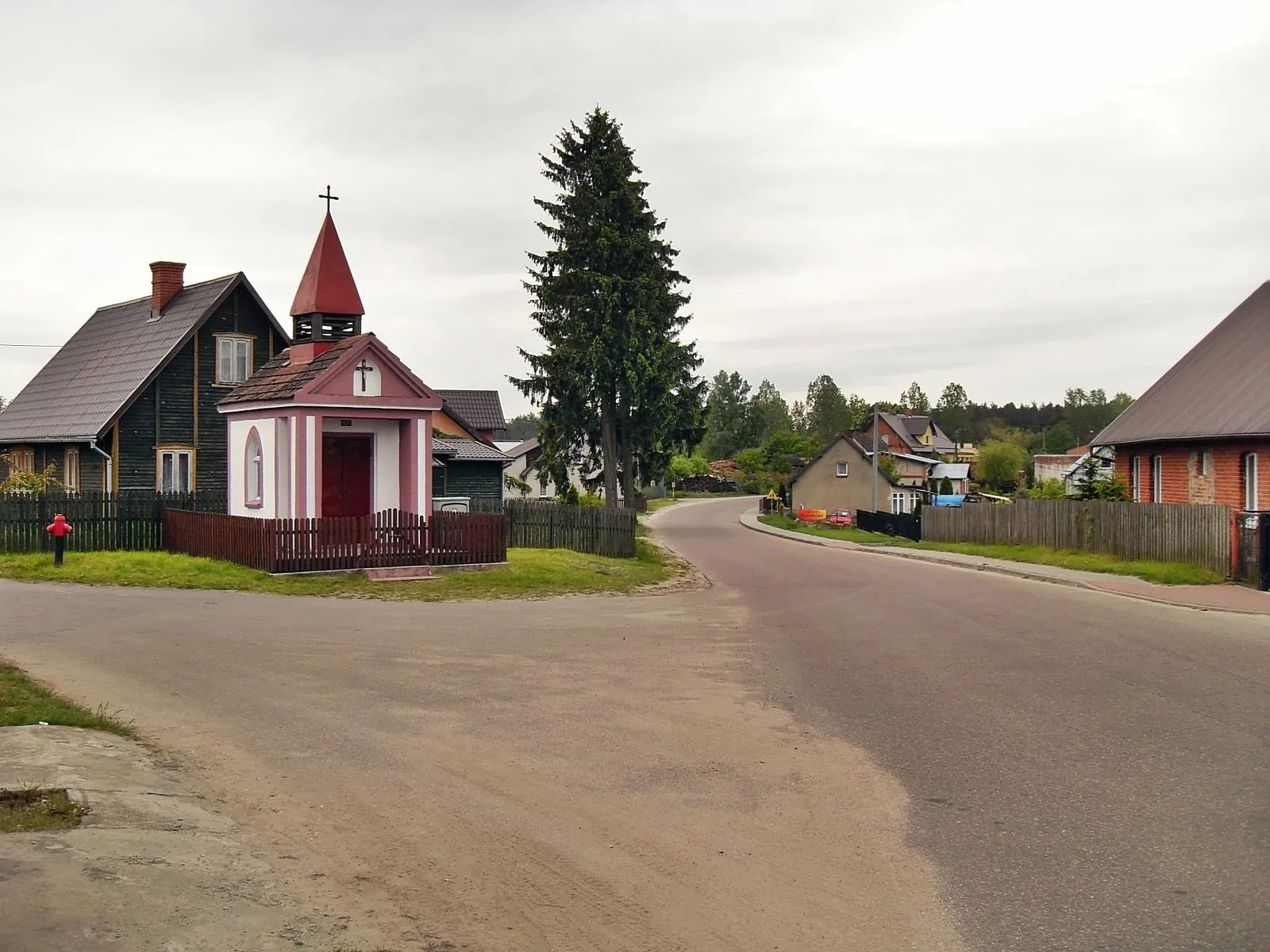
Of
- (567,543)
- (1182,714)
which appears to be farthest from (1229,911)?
(567,543)

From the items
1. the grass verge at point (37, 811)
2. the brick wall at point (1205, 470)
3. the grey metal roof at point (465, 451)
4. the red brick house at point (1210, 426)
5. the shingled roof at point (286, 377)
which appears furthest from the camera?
the grey metal roof at point (465, 451)

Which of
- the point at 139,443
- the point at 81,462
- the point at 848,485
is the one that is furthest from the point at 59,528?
the point at 848,485

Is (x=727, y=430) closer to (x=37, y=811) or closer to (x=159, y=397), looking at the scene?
(x=159, y=397)

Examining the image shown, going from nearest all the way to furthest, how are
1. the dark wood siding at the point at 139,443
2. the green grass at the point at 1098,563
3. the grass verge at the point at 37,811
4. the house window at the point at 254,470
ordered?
the grass verge at the point at 37,811 < the green grass at the point at 1098,563 < the house window at the point at 254,470 < the dark wood siding at the point at 139,443

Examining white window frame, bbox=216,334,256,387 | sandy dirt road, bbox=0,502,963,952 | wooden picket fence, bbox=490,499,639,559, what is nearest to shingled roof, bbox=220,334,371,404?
wooden picket fence, bbox=490,499,639,559

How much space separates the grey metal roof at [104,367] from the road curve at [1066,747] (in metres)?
21.6

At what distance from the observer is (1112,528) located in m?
31.2

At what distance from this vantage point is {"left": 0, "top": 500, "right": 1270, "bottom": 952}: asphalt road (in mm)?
6367

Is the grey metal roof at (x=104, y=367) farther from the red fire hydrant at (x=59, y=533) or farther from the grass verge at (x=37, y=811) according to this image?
the grass verge at (x=37, y=811)

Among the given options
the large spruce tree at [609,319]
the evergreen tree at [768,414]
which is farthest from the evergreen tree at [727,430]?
the large spruce tree at [609,319]

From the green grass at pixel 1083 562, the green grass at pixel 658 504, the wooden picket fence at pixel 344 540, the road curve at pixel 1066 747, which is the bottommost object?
the road curve at pixel 1066 747

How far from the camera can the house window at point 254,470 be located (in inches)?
1052

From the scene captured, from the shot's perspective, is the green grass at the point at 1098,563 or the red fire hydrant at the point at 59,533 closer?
the red fire hydrant at the point at 59,533

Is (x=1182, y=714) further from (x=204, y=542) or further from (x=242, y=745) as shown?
(x=204, y=542)
